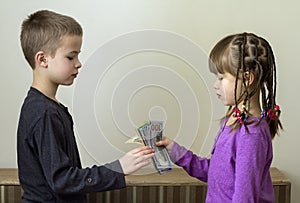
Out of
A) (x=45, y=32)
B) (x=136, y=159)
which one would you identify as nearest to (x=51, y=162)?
(x=136, y=159)

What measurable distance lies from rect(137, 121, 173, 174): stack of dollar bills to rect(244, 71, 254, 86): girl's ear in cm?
21

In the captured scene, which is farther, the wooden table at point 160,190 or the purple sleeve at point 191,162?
the wooden table at point 160,190

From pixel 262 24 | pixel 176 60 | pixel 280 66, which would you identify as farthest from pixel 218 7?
pixel 176 60

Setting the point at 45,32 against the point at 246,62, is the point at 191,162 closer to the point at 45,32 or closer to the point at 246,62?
the point at 246,62

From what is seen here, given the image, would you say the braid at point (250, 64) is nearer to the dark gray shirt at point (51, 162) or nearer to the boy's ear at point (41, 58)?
the dark gray shirt at point (51, 162)

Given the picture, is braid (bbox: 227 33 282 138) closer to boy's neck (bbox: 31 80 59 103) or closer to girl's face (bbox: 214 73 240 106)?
girl's face (bbox: 214 73 240 106)

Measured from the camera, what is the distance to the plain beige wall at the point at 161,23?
5.36 ft

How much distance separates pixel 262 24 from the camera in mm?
1647

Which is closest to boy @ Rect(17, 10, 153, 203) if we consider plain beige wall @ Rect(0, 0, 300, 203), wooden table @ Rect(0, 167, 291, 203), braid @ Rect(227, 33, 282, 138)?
braid @ Rect(227, 33, 282, 138)

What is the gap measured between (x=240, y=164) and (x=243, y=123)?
0.30 feet

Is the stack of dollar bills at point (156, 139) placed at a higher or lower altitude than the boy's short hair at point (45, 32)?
lower

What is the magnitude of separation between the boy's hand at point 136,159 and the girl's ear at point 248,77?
253 mm

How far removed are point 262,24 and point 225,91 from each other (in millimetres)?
647

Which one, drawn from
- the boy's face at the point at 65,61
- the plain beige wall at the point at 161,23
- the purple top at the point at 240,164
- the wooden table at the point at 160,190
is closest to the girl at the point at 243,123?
the purple top at the point at 240,164
